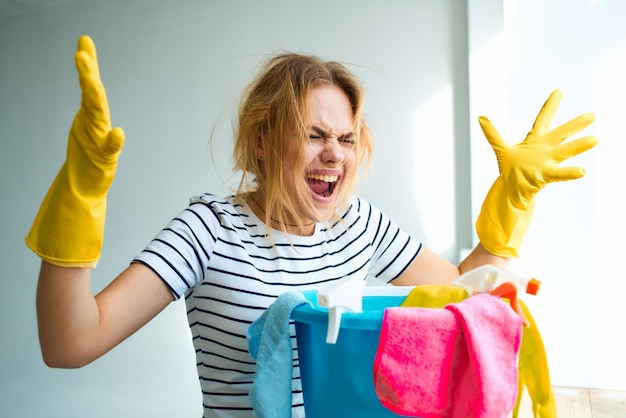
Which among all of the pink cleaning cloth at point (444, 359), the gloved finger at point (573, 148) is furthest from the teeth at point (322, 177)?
the pink cleaning cloth at point (444, 359)

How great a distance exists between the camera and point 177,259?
94cm

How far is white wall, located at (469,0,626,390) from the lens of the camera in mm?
1789

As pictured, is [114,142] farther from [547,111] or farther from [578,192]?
[578,192]

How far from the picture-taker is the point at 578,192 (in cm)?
183

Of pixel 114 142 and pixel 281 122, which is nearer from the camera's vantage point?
pixel 114 142

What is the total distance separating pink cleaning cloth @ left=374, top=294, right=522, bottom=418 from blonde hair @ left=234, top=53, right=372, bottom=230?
0.46m

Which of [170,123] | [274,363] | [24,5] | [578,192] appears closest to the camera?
[274,363]

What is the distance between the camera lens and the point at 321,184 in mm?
1103

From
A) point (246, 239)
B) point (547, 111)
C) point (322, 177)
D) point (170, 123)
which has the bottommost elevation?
point (246, 239)

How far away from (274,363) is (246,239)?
1.06 feet

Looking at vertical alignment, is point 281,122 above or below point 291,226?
above

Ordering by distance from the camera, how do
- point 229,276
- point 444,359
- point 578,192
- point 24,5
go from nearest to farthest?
point 444,359 → point 229,276 → point 578,192 → point 24,5

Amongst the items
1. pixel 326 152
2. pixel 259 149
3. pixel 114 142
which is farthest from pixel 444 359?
pixel 259 149

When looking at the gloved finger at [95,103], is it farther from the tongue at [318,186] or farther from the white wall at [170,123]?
the white wall at [170,123]
